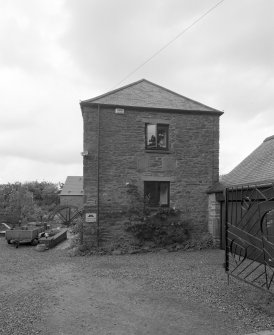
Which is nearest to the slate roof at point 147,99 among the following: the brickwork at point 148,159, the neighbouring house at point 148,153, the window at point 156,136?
the neighbouring house at point 148,153

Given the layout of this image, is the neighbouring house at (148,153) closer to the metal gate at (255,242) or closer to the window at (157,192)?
the window at (157,192)

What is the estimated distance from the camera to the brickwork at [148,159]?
43.9 ft

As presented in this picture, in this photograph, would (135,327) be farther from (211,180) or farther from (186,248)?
(211,180)

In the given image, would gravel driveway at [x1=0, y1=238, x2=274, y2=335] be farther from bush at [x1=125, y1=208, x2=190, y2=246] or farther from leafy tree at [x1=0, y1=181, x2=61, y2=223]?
leafy tree at [x1=0, y1=181, x2=61, y2=223]

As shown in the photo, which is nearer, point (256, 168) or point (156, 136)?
point (256, 168)

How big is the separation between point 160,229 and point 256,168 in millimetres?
4410

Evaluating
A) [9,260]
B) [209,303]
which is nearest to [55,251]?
[9,260]

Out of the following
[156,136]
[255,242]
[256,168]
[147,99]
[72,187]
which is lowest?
[255,242]

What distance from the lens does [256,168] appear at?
12680 mm

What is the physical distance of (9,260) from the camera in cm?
1134

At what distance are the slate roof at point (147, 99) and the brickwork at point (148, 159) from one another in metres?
0.26

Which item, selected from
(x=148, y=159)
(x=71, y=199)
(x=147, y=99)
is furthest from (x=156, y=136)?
(x=71, y=199)

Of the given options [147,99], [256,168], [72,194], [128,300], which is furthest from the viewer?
[72,194]

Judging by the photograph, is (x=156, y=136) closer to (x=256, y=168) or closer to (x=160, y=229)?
(x=160, y=229)
